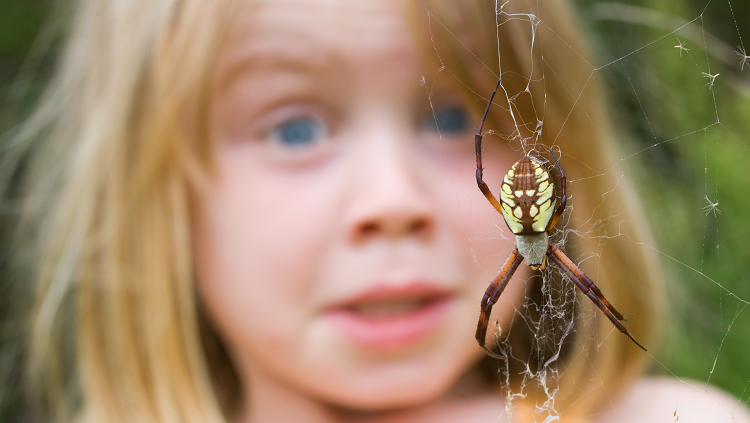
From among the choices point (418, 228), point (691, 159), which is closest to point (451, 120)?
point (418, 228)

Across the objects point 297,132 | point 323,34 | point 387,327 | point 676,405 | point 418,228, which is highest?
point 323,34

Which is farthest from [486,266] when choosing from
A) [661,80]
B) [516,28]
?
[661,80]

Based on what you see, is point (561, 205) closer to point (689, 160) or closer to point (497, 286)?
point (497, 286)

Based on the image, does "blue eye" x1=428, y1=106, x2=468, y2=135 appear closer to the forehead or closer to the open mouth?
the forehead

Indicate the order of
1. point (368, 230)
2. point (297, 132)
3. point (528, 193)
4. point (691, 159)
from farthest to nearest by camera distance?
point (691, 159)
point (297, 132)
point (368, 230)
point (528, 193)

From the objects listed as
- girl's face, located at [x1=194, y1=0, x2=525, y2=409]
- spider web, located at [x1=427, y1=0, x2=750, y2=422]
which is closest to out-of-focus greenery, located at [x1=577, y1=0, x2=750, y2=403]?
spider web, located at [x1=427, y1=0, x2=750, y2=422]

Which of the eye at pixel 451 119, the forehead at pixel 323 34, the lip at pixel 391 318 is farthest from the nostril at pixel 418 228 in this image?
the forehead at pixel 323 34

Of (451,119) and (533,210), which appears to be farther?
(451,119)

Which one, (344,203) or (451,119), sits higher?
(451,119)
